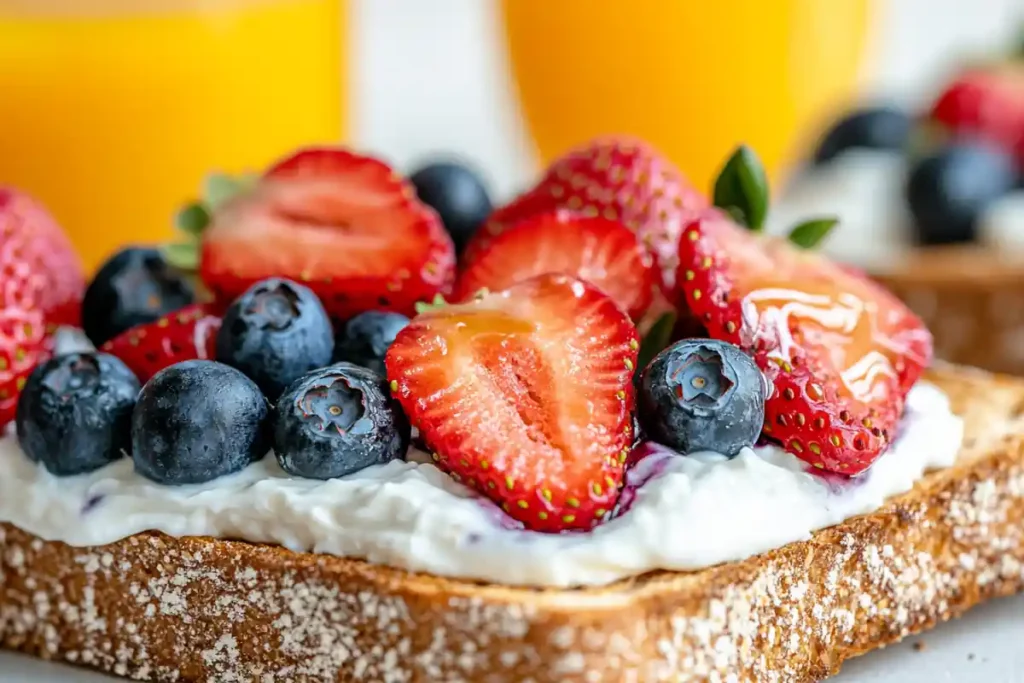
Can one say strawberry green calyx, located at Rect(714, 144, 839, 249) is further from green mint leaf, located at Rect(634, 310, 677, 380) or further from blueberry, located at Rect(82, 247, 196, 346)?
blueberry, located at Rect(82, 247, 196, 346)

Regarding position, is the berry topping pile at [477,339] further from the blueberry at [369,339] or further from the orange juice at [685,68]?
the orange juice at [685,68]

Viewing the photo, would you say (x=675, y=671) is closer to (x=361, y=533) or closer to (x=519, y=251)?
(x=361, y=533)

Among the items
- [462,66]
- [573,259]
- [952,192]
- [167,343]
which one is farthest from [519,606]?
[462,66]

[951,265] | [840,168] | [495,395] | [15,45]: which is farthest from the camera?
[840,168]

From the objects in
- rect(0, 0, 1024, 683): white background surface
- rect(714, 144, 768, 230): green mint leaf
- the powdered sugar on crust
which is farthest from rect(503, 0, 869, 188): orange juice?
the powdered sugar on crust

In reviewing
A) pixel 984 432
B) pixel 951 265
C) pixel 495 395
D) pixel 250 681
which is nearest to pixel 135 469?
pixel 250 681

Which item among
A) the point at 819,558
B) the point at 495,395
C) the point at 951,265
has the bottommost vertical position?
the point at 951,265
